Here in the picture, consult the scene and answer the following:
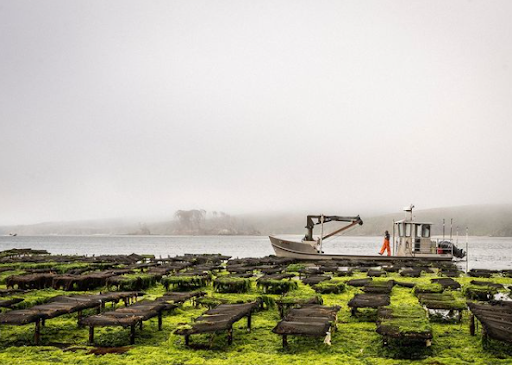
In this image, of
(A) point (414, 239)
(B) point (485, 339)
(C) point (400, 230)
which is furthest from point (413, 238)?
(B) point (485, 339)

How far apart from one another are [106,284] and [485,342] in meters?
18.6

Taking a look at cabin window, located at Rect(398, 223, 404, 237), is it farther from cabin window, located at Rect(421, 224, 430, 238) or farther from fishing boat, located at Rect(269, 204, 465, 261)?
cabin window, located at Rect(421, 224, 430, 238)

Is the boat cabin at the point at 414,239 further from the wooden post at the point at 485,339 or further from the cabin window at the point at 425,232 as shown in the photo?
the wooden post at the point at 485,339

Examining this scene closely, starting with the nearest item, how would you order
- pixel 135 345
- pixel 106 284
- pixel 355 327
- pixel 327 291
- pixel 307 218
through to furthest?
pixel 135 345 → pixel 355 327 → pixel 327 291 → pixel 106 284 → pixel 307 218

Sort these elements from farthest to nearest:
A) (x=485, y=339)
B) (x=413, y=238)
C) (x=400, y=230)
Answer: (x=400, y=230) < (x=413, y=238) < (x=485, y=339)

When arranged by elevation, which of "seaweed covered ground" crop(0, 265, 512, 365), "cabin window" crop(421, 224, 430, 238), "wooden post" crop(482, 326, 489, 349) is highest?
"cabin window" crop(421, 224, 430, 238)

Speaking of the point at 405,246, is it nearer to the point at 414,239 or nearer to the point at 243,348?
the point at 414,239

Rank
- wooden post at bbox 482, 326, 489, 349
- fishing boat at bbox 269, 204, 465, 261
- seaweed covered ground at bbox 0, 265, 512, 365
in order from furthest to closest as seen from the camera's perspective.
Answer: fishing boat at bbox 269, 204, 465, 261 < wooden post at bbox 482, 326, 489, 349 < seaweed covered ground at bbox 0, 265, 512, 365

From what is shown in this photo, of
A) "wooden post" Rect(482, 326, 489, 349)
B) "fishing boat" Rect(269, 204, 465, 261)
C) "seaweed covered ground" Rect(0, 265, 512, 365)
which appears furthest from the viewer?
"fishing boat" Rect(269, 204, 465, 261)

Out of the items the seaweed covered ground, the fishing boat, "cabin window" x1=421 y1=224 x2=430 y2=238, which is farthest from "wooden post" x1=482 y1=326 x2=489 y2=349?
"cabin window" x1=421 y1=224 x2=430 y2=238

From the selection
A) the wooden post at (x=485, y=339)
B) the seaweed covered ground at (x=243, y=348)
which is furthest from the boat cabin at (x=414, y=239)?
the wooden post at (x=485, y=339)

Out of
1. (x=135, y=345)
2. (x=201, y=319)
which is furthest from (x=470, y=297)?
(x=135, y=345)

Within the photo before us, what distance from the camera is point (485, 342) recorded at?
36.8 ft

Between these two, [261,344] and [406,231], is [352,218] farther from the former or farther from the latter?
[261,344]
